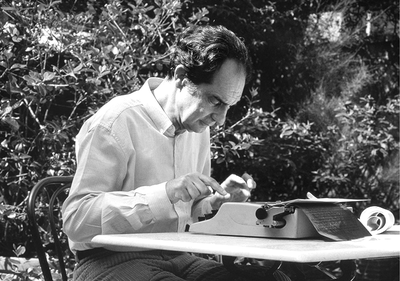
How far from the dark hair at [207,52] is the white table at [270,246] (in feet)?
1.79

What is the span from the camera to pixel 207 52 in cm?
199

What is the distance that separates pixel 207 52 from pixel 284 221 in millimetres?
619

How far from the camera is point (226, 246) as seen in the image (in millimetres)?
1393

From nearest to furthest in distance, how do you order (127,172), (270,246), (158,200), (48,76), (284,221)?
(270,246), (284,221), (158,200), (127,172), (48,76)

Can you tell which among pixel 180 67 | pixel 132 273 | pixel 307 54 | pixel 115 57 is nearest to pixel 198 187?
pixel 132 273

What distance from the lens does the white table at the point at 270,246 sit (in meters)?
1.30

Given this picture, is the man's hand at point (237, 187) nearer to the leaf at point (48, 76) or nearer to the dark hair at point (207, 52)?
the dark hair at point (207, 52)

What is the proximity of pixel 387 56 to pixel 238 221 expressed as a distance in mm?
3968

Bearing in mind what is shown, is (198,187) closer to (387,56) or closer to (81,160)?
(81,160)

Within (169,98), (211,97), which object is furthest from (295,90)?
(211,97)

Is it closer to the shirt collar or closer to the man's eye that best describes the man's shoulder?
the shirt collar

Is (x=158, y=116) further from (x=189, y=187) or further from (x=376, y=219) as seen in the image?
(x=376, y=219)

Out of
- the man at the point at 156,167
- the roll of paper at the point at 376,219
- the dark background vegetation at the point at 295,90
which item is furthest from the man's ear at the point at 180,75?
the dark background vegetation at the point at 295,90

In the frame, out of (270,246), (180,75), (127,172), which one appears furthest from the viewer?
(180,75)
